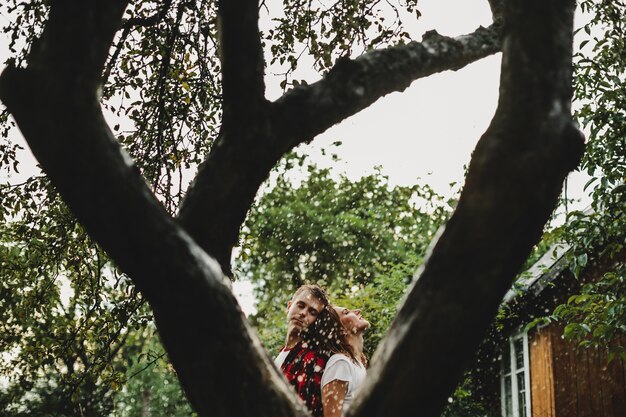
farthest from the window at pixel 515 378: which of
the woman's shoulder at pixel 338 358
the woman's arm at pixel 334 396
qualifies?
the woman's arm at pixel 334 396

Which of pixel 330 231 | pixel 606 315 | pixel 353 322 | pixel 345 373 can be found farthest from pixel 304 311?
pixel 330 231

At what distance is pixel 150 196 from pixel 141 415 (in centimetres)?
5137

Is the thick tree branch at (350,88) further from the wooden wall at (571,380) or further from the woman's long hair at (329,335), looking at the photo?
the wooden wall at (571,380)

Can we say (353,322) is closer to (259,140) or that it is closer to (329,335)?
(329,335)

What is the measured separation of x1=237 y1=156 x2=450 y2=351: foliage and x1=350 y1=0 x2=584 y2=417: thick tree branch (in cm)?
2625

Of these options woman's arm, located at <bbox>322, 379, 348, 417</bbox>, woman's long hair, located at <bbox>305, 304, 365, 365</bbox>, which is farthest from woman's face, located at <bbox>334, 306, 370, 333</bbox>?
woman's arm, located at <bbox>322, 379, 348, 417</bbox>

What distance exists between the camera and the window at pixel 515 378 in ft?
49.3

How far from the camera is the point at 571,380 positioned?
13086mm

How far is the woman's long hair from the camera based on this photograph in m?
4.23

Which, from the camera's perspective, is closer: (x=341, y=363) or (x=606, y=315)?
(x=341, y=363)

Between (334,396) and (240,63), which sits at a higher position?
(240,63)

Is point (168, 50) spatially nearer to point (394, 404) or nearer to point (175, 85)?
point (175, 85)

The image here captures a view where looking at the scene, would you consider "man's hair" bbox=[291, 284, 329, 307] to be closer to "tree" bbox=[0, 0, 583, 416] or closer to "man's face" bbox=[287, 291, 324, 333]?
"man's face" bbox=[287, 291, 324, 333]

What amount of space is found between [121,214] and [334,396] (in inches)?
85.0
